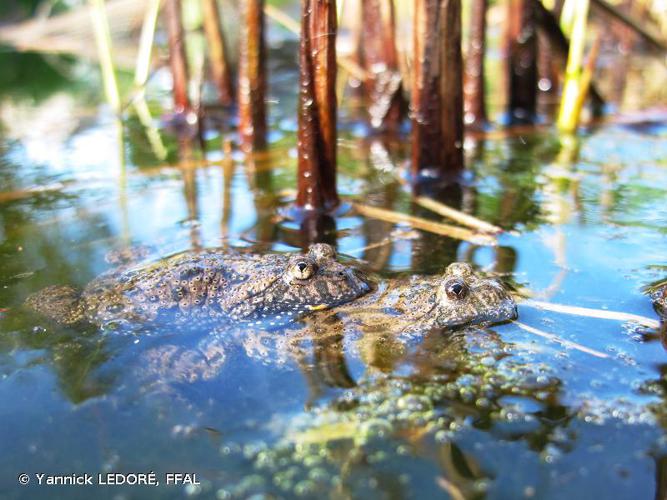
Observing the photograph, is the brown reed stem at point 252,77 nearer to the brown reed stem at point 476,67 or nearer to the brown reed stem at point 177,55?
the brown reed stem at point 177,55

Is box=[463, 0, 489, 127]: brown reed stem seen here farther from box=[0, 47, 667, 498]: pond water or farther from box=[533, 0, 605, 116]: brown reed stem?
box=[0, 47, 667, 498]: pond water

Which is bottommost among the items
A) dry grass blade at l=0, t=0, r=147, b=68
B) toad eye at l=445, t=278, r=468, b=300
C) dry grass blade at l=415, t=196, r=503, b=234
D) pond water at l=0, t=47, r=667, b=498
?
pond water at l=0, t=47, r=667, b=498

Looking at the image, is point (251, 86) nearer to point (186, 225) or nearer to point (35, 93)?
point (186, 225)

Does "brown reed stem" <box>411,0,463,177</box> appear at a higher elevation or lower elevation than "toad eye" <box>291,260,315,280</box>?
higher

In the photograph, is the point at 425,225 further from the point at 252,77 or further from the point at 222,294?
the point at 252,77

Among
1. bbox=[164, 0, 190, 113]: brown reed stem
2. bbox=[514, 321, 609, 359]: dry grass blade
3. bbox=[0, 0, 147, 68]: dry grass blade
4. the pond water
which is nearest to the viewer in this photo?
the pond water

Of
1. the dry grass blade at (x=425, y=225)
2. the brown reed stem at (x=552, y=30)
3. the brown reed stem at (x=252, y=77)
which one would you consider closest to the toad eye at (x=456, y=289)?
the dry grass blade at (x=425, y=225)

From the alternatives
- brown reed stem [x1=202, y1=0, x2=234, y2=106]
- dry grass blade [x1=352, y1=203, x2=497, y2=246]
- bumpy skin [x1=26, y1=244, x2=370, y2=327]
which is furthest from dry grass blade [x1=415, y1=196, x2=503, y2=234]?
brown reed stem [x1=202, y1=0, x2=234, y2=106]

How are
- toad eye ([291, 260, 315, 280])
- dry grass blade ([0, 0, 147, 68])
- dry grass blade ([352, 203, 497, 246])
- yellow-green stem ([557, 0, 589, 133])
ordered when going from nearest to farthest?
toad eye ([291, 260, 315, 280]) → dry grass blade ([352, 203, 497, 246]) → yellow-green stem ([557, 0, 589, 133]) → dry grass blade ([0, 0, 147, 68])
